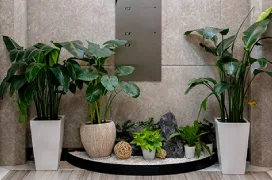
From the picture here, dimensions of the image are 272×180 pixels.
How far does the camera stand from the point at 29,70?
9.77ft

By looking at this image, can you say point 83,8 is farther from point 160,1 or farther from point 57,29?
point 160,1

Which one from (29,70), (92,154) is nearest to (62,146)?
(92,154)

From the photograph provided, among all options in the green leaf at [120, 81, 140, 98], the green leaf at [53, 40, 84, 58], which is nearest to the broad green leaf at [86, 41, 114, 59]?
the green leaf at [53, 40, 84, 58]

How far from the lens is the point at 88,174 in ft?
10.6

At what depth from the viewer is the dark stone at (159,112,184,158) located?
135 inches

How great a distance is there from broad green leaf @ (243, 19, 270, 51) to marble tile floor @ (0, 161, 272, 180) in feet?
3.90

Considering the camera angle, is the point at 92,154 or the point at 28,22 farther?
the point at 28,22

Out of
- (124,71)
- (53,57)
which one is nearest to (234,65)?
(124,71)

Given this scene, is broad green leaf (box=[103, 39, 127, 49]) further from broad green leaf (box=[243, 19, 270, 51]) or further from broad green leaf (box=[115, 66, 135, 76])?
broad green leaf (box=[243, 19, 270, 51])

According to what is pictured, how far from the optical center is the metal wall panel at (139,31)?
3730 mm

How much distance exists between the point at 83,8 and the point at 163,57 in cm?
102

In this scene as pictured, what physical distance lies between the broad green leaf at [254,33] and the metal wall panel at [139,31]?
0.99m

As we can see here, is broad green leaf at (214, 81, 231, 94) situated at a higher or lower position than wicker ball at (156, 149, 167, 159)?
higher

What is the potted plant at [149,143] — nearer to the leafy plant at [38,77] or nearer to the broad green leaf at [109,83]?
the broad green leaf at [109,83]
